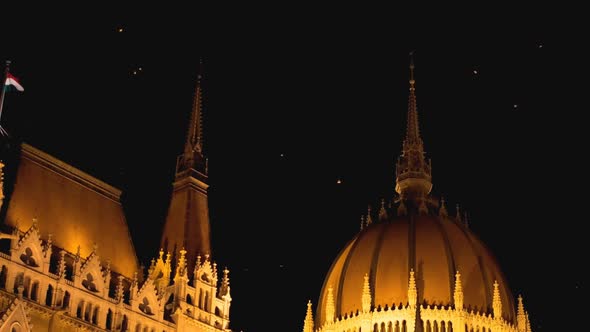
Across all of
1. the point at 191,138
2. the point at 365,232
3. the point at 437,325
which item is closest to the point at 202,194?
the point at 191,138

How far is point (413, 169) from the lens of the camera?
71.6 metres

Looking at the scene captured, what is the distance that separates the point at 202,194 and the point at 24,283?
15784mm

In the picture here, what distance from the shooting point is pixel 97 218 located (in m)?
59.2

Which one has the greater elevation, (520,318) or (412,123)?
(412,123)

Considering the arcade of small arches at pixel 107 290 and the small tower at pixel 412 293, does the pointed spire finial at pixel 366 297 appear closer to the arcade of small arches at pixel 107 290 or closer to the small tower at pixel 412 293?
the small tower at pixel 412 293

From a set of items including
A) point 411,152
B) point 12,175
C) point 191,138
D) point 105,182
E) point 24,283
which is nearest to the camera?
point 24,283

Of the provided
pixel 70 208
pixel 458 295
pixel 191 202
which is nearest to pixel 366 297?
pixel 458 295

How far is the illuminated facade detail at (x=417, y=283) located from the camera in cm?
6266

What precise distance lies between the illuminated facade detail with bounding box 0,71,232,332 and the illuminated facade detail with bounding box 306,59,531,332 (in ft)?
23.9

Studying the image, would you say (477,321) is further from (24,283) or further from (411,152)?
(24,283)

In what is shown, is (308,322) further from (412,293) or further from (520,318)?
(520,318)

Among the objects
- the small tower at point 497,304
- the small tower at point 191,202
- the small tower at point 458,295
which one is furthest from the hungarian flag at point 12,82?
the small tower at point 497,304

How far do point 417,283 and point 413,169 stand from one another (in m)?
10.4

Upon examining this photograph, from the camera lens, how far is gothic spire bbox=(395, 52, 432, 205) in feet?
233
